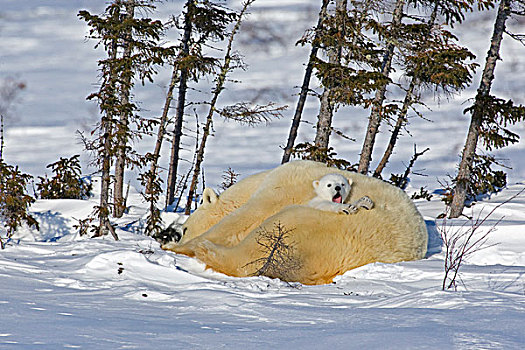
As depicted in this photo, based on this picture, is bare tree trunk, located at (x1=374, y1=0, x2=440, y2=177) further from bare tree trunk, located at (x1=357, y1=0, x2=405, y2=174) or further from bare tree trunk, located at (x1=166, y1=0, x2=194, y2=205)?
bare tree trunk, located at (x1=166, y1=0, x2=194, y2=205)

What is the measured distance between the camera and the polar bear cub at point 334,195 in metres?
6.32

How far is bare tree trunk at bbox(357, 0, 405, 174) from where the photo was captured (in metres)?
11.9

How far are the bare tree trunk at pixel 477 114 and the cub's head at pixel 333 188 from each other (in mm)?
4973

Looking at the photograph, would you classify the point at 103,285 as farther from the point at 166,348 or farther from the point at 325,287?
the point at 166,348

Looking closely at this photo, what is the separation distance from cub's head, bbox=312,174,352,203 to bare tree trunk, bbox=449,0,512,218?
4973 millimetres

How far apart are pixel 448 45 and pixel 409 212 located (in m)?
6.44

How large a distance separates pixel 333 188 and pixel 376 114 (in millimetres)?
5697

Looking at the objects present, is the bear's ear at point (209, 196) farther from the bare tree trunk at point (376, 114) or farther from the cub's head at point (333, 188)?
the bare tree trunk at point (376, 114)

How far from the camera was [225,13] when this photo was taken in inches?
559

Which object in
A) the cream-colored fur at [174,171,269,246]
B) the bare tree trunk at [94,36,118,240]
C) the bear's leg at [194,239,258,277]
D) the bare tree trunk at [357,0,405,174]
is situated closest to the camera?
the bear's leg at [194,239,258,277]

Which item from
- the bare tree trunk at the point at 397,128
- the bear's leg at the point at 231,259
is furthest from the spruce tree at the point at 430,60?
the bear's leg at the point at 231,259

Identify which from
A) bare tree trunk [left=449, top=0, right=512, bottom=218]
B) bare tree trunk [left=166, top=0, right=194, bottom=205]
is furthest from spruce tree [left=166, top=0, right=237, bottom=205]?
bare tree trunk [left=449, top=0, right=512, bottom=218]

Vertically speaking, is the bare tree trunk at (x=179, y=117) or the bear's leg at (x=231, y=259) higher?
the bare tree trunk at (x=179, y=117)

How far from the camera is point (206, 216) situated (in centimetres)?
805
